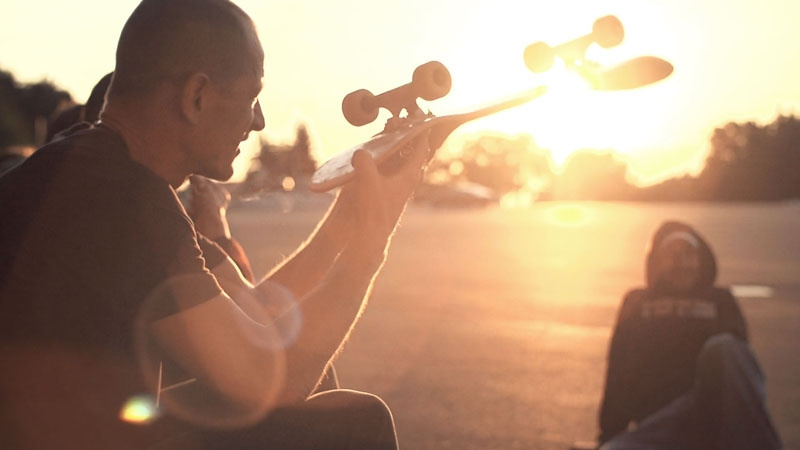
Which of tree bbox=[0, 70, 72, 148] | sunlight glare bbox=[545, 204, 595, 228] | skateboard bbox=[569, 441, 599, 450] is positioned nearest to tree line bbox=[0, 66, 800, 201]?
tree bbox=[0, 70, 72, 148]

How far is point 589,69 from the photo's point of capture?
91.0 inches

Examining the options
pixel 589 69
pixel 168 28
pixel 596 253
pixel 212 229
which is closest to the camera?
pixel 168 28

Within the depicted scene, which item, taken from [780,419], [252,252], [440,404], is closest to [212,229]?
[440,404]

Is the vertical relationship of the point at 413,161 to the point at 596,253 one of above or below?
above

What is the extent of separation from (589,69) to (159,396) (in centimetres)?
137

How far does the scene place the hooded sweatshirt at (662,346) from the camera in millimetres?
4457

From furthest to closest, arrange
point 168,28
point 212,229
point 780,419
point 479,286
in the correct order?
1. point 479,286
2. point 780,419
3. point 212,229
4. point 168,28

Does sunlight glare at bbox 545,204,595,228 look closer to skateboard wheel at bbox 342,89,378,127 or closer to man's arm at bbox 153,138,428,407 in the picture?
skateboard wheel at bbox 342,89,378,127

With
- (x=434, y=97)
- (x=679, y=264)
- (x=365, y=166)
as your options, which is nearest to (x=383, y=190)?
(x=365, y=166)

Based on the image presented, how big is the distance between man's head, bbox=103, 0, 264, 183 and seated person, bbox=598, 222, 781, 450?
285 cm

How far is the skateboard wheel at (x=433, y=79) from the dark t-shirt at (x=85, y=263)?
0.73 meters

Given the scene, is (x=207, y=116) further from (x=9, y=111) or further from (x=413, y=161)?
(x=9, y=111)

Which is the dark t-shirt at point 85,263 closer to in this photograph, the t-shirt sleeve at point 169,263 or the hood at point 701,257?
the t-shirt sleeve at point 169,263

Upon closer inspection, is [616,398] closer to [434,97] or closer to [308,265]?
[308,265]
